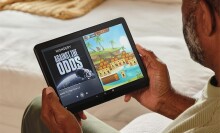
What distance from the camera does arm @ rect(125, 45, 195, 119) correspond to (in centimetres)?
120

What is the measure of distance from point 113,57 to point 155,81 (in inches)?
5.1

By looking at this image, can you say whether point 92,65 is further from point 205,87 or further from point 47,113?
point 205,87

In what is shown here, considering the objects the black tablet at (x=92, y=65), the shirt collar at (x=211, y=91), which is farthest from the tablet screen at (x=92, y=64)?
the shirt collar at (x=211, y=91)

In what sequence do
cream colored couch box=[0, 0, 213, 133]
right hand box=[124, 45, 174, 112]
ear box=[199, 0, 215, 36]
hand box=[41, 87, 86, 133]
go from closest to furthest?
1. ear box=[199, 0, 215, 36]
2. hand box=[41, 87, 86, 133]
3. right hand box=[124, 45, 174, 112]
4. cream colored couch box=[0, 0, 213, 133]

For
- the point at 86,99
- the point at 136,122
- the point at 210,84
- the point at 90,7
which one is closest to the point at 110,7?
the point at 90,7

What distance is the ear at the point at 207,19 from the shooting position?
0.84m

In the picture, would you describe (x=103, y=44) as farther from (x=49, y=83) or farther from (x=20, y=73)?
(x=20, y=73)

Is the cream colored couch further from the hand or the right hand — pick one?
the hand

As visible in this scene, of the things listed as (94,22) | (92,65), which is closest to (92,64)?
(92,65)

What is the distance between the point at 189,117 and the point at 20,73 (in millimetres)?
933

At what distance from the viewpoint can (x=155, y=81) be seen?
3.93 feet

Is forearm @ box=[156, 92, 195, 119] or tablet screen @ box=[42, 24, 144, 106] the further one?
forearm @ box=[156, 92, 195, 119]

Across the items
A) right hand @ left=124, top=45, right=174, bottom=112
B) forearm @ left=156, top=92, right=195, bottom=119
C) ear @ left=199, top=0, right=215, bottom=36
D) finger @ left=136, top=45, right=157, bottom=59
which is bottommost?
forearm @ left=156, top=92, right=195, bottom=119

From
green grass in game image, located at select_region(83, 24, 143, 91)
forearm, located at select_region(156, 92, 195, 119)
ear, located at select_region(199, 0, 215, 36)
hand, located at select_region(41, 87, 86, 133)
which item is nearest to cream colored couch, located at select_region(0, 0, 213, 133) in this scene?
forearm, located at select_region(156, 92, 195, 119)
